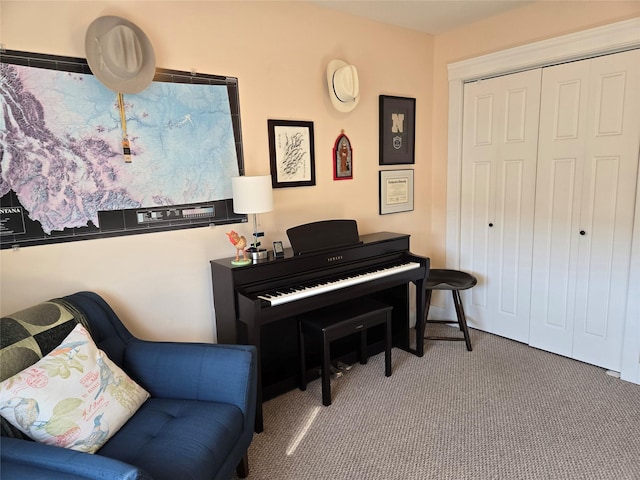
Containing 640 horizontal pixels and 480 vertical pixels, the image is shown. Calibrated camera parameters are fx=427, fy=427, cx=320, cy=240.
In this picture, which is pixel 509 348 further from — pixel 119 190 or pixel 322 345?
pixel 119 190

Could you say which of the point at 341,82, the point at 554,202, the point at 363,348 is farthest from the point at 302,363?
the point at 554,202

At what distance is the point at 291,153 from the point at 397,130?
1.03 m

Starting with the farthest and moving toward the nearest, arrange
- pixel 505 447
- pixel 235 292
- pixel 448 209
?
pixel 448 209 → pixel 235 292 → pixel 505 447

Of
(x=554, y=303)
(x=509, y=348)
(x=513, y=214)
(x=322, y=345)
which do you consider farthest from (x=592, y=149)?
(x=322, y=345)

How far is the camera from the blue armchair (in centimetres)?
127

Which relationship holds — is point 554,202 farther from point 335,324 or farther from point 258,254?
point 258,254

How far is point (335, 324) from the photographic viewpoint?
249cm

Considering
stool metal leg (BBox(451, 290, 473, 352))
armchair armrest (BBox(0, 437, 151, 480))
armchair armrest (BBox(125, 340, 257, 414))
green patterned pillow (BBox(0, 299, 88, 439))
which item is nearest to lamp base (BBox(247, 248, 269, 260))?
armchair armrest (BBox(125, 340, 257, 414))

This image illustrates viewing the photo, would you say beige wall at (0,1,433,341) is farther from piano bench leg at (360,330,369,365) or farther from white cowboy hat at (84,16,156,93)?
piano bench leg at (360,330,369,365)

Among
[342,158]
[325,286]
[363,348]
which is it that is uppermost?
[342,158]

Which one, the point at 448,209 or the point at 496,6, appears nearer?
the point at 496,6

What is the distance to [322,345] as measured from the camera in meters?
2.46

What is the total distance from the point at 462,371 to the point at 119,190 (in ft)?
7.88

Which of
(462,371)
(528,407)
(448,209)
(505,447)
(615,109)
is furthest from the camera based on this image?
(448,209)
